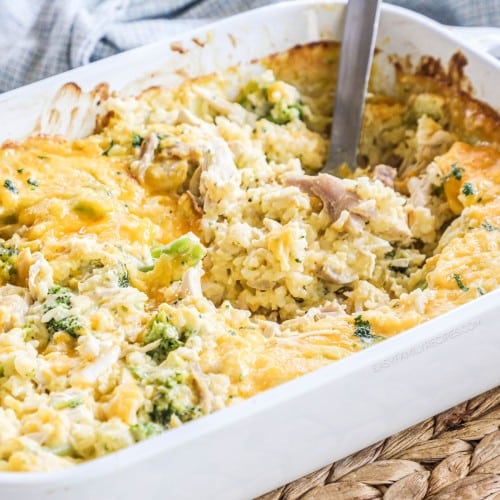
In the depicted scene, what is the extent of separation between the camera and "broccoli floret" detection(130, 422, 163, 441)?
2100 millimetres

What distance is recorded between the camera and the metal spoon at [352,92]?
11.5 ft

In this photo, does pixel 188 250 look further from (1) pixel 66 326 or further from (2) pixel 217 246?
(1) pixel 66 326

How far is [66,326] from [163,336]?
0.29 meters

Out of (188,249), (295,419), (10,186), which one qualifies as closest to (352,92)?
(188,249)

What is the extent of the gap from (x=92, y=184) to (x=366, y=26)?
135 centimetres

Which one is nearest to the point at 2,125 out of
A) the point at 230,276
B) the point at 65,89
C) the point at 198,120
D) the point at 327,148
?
the point at 65,89

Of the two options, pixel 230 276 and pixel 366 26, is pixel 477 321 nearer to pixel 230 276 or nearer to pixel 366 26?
pixel 230 276

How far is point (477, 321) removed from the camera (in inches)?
92.7

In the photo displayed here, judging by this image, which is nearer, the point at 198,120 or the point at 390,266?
the point at 390,266

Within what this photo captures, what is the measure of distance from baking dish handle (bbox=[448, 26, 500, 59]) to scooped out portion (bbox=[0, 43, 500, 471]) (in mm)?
259

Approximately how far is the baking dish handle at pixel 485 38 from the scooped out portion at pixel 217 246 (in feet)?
0.85

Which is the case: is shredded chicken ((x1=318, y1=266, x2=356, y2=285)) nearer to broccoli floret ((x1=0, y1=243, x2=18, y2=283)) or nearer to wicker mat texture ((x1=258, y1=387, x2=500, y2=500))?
wicker mat texture ((x1=258, y1=387, x2=500, y2=500))

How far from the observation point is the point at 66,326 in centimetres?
246

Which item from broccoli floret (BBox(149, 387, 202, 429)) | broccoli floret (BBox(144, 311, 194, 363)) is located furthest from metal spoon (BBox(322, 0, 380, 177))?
broccoli floret (BBox(149, 387, 202, 429))
